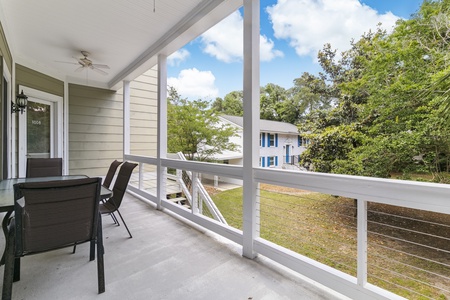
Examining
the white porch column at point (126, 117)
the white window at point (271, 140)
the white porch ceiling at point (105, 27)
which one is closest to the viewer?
the white porch ceiling at point (105, 27)

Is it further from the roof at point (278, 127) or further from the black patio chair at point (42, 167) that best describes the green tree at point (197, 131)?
the black patio chair at point (42, 167)

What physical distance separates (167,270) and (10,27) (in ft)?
13.3

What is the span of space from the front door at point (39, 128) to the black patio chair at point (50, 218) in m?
3.73

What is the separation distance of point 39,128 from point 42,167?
1.87 meters

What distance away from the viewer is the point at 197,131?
24.2 feet

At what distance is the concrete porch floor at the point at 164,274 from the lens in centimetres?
180

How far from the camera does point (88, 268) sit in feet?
7.12

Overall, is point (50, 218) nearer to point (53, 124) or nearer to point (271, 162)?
point (271, 162)

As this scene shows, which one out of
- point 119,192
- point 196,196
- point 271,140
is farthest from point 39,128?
point 271,140

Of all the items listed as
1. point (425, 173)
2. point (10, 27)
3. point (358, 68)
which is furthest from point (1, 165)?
point (425, 173)

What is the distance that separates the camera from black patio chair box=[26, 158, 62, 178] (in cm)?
349

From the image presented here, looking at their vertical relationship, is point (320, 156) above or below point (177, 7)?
below

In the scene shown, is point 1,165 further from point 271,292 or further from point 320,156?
point 320,156

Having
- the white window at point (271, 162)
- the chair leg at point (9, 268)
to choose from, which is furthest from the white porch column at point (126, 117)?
the chair leg at point (9, 268)
